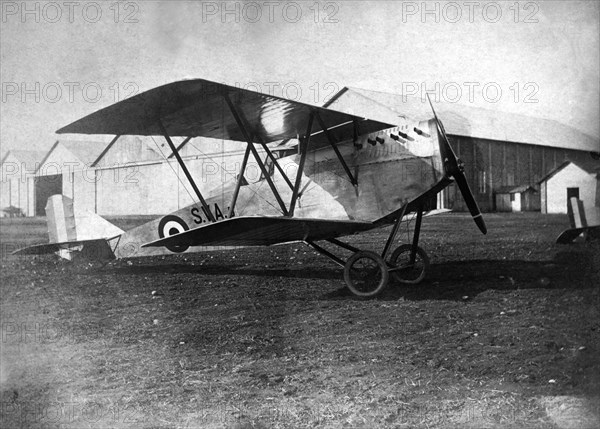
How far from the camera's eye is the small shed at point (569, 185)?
13.3 feet

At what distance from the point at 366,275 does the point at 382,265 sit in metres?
0.43

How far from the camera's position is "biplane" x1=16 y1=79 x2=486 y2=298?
13.3 feet

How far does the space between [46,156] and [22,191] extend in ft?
3.29

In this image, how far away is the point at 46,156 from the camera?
420cm

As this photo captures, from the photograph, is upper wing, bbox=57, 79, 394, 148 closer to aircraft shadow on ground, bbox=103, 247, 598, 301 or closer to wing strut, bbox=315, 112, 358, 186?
wing strut, bbox=315, 112, 358, 186

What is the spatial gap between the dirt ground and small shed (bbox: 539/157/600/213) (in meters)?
0.27

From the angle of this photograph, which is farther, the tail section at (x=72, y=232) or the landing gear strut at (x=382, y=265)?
the tail section at (x=72, y=232)

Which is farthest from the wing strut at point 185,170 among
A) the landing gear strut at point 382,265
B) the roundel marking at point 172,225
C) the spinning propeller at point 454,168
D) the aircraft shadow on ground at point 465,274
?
the spinning propeller at point 454,168

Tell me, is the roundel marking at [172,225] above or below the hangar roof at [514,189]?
below

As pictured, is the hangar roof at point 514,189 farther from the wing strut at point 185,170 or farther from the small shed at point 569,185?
the wing strut at point 185,170

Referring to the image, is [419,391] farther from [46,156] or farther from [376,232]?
[46,156]

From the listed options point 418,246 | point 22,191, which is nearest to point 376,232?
point 418,246

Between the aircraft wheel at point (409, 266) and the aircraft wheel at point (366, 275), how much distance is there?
0.24 m

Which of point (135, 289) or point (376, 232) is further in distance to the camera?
point (376, 232)
